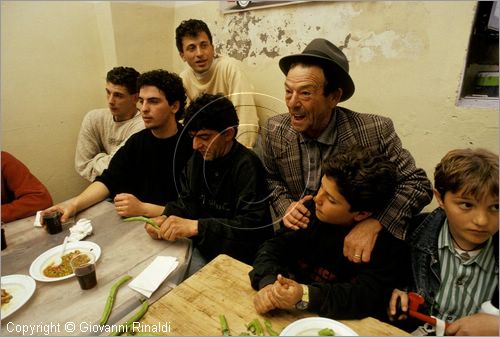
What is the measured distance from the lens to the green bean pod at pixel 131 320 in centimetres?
94

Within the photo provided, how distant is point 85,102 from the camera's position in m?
3.20

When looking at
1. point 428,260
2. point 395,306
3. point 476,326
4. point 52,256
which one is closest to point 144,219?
point 52,256

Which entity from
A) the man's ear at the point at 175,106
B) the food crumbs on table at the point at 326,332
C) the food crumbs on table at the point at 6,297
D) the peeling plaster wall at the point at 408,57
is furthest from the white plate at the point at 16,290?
the peeling plaster wall at the point at 408,57

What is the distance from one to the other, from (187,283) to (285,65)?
132 centimetres

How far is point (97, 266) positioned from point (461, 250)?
1.54 m

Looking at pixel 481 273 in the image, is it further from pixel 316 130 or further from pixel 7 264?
pixel 7 264

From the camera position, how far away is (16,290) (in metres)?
1.15

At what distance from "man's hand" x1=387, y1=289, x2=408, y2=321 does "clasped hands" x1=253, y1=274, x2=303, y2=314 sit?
0.40m

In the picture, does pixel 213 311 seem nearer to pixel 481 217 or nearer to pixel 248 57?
pixel 481 217

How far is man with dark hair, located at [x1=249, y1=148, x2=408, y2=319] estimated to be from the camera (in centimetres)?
100

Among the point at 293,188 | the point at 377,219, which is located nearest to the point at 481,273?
the point at 377,219

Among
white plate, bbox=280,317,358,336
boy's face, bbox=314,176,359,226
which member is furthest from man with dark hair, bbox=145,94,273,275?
white plate, bbox=280,317,358,336

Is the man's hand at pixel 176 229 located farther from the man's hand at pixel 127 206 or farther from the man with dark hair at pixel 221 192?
the man's hand at pixel 127 206
